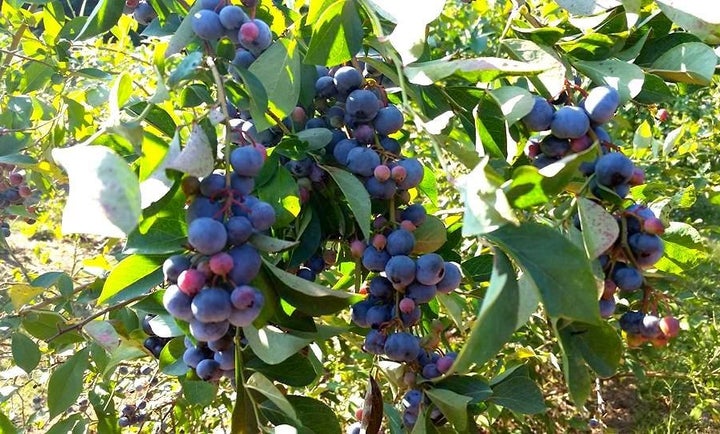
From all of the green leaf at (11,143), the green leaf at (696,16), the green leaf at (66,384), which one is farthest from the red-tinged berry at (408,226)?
the green leaf at (11,143)

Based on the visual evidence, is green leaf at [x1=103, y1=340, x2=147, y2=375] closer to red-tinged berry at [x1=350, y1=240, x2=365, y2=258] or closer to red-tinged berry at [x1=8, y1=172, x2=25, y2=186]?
red-tinged berry at [x1=350, y1=240, x2=365, y2=258]

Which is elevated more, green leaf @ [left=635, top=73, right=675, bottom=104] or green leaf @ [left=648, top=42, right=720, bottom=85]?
green leaf @ [left=648, top=42, right=720, bottom=85]

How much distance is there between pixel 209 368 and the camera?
0.66 metres

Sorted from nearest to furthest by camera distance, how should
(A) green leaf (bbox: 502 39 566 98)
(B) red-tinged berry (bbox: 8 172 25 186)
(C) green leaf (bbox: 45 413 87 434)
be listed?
1. (A) green leaf (bbox: 502 39 566 98)
2. (C) green leaf (bbox: 45 413 87 434)
3. (B) red-tinged berry (bbox: 8 172 25 186)

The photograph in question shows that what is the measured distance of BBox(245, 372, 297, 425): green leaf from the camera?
61 centimetres

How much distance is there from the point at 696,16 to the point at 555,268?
0.31 metres

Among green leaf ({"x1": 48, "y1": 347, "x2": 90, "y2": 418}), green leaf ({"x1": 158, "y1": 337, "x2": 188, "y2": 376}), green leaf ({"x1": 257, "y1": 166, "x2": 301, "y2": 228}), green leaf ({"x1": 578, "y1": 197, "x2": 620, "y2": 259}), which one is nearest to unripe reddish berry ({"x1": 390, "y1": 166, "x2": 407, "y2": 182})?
green leaf ({"x1": 257, "y1": 166, "x2": 301, "y2": 228})

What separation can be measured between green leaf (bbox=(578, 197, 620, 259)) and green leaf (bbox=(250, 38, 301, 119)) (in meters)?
0.31

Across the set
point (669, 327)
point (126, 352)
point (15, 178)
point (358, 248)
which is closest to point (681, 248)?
point (669, 327)

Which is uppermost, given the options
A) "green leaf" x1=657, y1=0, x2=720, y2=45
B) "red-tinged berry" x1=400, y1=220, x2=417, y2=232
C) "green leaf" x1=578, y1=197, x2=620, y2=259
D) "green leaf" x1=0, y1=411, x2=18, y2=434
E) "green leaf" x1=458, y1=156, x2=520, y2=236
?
"green leaf" x1=657, y1=0, x2=720, y2=45

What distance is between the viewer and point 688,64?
Result: 66 cm

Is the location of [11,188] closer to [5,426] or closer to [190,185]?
[5,426]

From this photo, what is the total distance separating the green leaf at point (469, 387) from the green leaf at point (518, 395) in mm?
21

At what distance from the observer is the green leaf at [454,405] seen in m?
0.67
